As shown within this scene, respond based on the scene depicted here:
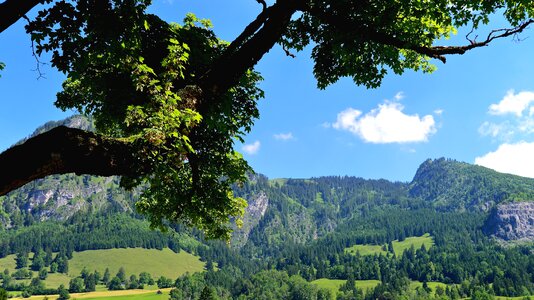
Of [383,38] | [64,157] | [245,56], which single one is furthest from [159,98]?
[383,38]

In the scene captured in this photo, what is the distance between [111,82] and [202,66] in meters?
4.22

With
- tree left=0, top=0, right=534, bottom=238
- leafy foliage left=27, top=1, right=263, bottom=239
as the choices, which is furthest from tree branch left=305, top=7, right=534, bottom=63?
leafy foliage left=27, top=1, right=263, bottom=239

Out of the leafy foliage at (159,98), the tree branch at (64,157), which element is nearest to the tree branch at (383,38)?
the leafy foliage at (159,98)

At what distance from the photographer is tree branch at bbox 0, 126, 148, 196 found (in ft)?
24.8

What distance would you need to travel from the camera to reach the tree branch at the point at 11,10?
8617mm

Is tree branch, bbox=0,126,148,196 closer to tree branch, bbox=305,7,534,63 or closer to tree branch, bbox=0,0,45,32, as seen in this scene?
tree branch, bbox=0,0,45,32

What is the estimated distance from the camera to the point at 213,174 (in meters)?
20.0

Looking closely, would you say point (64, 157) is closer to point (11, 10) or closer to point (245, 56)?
point (11, 10)

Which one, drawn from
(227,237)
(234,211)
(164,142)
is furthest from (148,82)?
(227,237)

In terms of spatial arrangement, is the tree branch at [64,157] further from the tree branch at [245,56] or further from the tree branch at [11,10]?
the tree branch at [245,56]

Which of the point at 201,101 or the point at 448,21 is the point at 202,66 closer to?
the point at 201,101

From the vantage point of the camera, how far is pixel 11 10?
8648 mm

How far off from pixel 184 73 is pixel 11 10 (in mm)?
7854

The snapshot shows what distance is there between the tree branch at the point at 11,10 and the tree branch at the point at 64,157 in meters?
2.73
